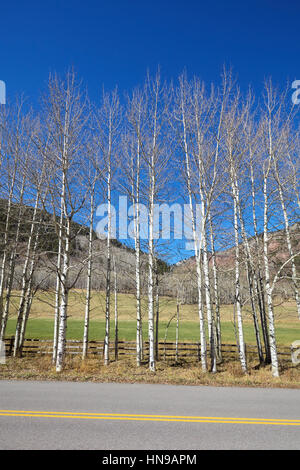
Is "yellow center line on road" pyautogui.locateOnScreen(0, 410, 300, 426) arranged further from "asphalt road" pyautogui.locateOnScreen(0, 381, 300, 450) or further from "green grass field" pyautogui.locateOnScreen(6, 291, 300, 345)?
"green grass field" pyautogui.locateOnScreen(6, 291, 300, 345)

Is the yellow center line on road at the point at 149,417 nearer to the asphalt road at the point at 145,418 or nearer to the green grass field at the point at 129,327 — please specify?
the asphalt road at the point at 145,418

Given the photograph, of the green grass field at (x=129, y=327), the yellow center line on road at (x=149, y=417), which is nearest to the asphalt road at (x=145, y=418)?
the yellow center line on road at (x=149, y=417)

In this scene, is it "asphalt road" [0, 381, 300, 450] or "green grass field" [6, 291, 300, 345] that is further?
"green grass field" [6, 291, 300, 345]

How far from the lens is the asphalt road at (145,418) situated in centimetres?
415

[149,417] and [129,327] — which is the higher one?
[149,417]

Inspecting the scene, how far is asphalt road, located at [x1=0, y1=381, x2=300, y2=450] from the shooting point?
4.15 m

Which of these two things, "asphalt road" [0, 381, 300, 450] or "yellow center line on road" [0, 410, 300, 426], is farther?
"yellow center line on road" [0, 410, 300, 426]

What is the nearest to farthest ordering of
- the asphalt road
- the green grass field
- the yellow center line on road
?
the asphalt road
the yellow center line on road
the green grass field

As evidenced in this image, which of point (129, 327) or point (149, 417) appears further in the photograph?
point (129, 327)

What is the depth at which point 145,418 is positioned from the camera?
17.2ft

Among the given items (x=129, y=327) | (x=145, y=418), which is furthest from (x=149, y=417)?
(x=129, y=327)

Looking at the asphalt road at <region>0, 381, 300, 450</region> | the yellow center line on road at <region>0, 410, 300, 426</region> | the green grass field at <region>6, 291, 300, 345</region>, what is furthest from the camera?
the green grass field at <region>6, 291, 300, 345</region>

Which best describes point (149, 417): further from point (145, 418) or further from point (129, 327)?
point (129, 327)

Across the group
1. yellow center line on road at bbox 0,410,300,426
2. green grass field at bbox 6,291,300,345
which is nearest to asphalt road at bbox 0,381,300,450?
yellow center line on road at bbox 0,410,300,426
